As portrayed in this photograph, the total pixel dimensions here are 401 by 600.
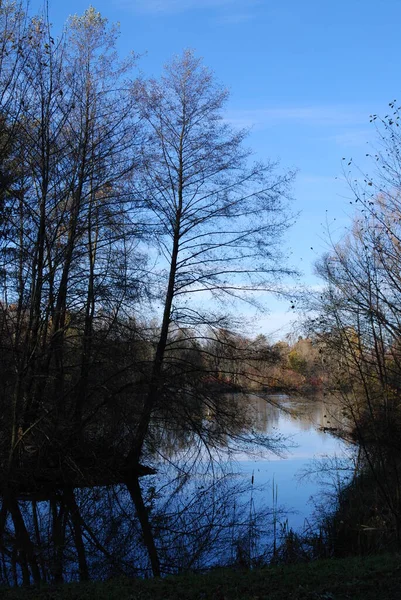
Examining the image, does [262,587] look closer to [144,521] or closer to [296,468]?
[144,521]

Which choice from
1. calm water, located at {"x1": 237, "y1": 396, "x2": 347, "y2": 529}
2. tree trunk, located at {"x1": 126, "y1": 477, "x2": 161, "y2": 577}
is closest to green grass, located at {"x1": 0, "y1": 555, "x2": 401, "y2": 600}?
tree trunk, located at {"x1": 126, "y1": 477, "x2": 161, "y2": 577}

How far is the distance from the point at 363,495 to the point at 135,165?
31.4 feet

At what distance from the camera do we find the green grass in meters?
6.06

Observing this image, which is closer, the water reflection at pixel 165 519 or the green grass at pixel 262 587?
the green grass at pixel 262 587

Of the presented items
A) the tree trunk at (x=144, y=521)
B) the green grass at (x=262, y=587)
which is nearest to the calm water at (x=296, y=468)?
the tree trunk at (x=144, y=521)

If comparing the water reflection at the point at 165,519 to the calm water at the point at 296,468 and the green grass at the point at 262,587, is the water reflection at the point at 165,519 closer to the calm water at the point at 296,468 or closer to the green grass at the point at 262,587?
the calm water at the point at 296,468

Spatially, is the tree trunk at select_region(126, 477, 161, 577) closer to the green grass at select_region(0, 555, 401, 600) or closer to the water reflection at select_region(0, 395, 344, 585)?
the water reflection at select_region(0, 395, 344, 585)

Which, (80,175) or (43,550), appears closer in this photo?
(43,550)

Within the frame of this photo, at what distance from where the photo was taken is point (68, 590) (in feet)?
21.4

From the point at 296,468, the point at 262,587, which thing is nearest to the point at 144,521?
the point at 262,587

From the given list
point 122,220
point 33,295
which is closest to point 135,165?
point 122,220

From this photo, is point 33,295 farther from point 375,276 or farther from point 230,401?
point 230,401

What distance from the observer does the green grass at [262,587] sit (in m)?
6.06

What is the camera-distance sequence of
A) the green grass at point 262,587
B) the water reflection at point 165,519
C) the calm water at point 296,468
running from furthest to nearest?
the calm water at point 296,468, the water reflection at point 165,519, the green grass at point 262,587
